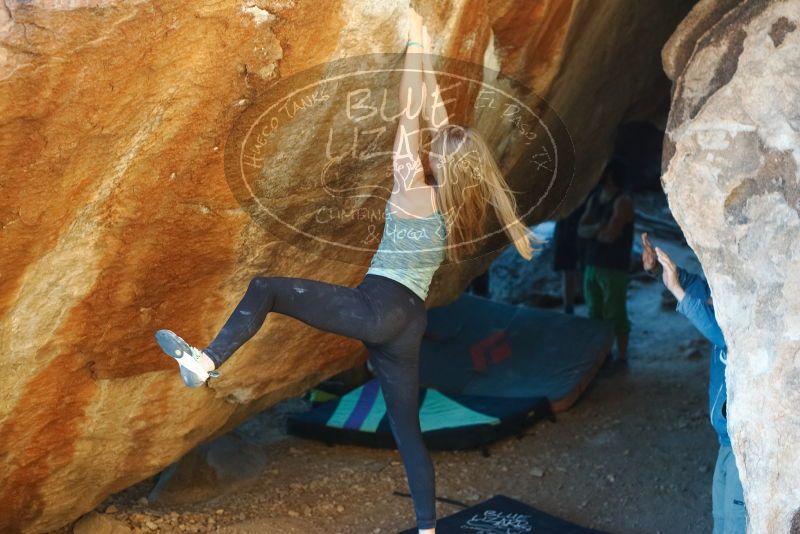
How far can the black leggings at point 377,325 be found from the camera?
2.84 meters

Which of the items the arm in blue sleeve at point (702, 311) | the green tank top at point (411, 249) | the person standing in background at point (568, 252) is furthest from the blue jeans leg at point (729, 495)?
the person standing in background at point (568, 252)

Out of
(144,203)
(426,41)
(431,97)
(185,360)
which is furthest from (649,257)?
(144,203)

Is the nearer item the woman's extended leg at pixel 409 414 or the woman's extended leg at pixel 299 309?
the woman's extended leg at pixel 299 309

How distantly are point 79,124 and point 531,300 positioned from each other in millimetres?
5946

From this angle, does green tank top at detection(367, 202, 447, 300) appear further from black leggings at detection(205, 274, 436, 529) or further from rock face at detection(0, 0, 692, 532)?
rock face at detection(0, 0, 692, 532)

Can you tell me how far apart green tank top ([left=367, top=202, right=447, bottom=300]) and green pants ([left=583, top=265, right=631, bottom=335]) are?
361 cm

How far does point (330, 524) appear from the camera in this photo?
435cm

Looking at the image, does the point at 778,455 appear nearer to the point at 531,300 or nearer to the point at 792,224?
the point at 792,224

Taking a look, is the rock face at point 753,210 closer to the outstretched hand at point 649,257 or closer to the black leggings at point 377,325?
the outstretched hand at point 649,257

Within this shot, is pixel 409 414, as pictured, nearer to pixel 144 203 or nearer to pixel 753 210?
pixel 144 203

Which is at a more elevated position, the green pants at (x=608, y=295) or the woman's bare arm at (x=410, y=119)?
the woman's bare arm at (x=410, y=119)

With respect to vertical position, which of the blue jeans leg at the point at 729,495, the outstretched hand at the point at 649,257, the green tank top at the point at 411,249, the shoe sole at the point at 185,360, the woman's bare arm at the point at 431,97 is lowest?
the blue jeans leg at the point at 729,495

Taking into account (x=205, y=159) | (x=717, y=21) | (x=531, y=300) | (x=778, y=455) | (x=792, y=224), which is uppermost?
(x=717, y=21)

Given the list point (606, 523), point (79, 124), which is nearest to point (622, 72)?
point (606, 523)
